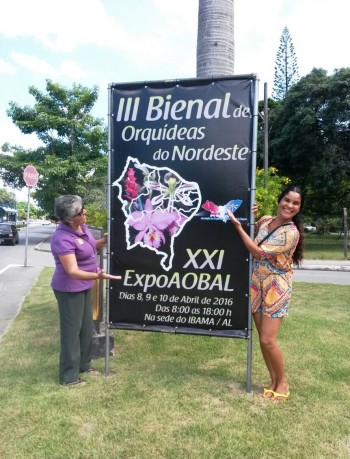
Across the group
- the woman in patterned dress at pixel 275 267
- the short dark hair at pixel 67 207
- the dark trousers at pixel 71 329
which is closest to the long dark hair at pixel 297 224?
the woman in patterned dress at pixel 275 267

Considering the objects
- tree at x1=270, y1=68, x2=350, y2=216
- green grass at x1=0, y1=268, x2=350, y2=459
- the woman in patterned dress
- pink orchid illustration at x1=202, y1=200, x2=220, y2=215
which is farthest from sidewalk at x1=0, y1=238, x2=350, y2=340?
tree at x1=270, y1=68, x2=350, y2=216

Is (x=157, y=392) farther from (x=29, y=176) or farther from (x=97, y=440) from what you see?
(x=29, y=176)

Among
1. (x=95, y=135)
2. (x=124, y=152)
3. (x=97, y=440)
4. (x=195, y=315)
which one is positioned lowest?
(x=97, y=440)

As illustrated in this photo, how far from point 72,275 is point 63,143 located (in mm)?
25354

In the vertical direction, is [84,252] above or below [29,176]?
below

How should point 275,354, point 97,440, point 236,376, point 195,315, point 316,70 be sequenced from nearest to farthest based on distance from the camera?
point 97,440 → point 275,354 → point 195,315 → point 236,376 → point 316,70

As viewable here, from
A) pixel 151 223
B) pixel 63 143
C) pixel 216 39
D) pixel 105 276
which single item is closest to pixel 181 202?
pixel 151 223

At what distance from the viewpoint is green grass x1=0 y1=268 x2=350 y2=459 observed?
2922 millimetres

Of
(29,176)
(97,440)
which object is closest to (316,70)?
(29,176)

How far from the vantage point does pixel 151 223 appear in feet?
13.0

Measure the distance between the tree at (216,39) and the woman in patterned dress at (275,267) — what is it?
281 cm

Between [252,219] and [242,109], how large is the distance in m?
0.94

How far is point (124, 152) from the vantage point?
4.00 meters

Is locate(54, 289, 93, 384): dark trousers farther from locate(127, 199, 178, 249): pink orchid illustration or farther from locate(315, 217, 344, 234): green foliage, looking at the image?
locate(315, 217, 344, 234): green foliage
